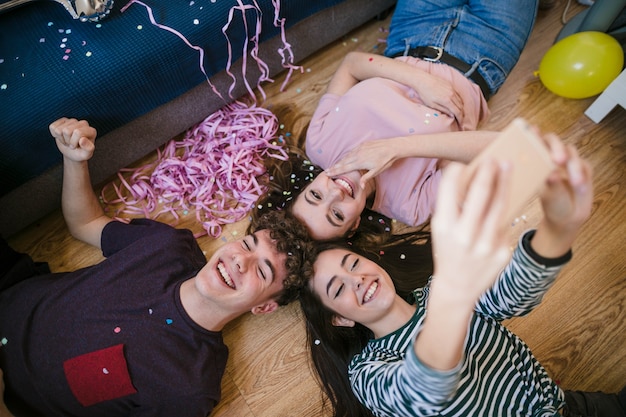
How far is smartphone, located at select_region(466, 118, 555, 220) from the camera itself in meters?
0.57

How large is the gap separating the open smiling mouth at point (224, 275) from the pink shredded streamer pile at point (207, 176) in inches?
17.3

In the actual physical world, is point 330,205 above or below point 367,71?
below

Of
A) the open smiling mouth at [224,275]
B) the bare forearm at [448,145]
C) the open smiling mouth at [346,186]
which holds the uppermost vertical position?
the bare forearm at [448,145]

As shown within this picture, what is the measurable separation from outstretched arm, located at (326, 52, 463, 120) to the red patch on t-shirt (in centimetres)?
118

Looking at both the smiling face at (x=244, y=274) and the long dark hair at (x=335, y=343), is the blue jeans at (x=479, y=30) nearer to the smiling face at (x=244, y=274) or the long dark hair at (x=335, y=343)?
the long dark hair at (x=335, y=343)

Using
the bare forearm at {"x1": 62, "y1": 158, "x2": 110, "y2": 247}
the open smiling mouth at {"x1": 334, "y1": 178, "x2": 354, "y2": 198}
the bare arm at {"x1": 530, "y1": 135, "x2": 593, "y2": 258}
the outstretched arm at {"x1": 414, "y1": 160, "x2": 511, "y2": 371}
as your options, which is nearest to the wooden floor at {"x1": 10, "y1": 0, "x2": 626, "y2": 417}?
the bare forearm at {"x1": 62, "y1": 158, "x2": 110, "y2": 247}

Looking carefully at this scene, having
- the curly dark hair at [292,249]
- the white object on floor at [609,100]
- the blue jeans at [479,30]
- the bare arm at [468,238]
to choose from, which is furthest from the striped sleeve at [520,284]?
the white object on floor at [609,100]

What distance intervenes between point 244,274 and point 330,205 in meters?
0.34

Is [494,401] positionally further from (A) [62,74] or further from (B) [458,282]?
(A) [62,74]

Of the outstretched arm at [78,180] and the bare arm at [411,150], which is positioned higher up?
the bare arm at [411,150]

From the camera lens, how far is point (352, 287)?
1.19 meters

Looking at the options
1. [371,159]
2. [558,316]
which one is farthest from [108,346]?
[558,316]

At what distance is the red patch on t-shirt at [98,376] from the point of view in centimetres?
120

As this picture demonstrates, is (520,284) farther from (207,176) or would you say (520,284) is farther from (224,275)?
(207,176)
